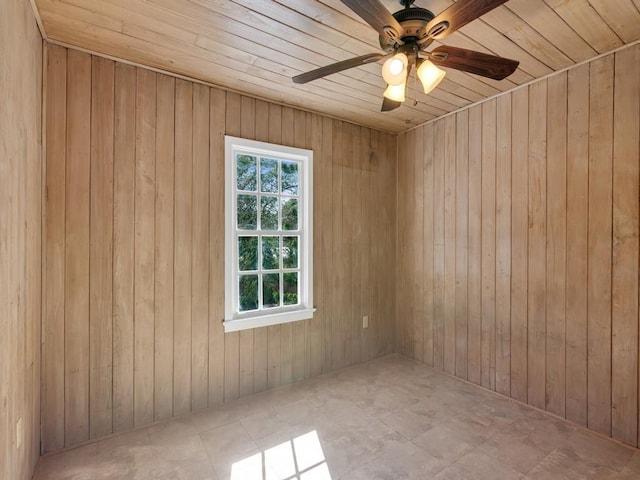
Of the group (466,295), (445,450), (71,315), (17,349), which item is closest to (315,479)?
(445,450)

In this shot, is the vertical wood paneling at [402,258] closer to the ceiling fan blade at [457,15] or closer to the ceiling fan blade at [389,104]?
the ceiling fan blade at [389,104]

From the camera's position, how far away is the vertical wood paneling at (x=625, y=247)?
6.98 ft

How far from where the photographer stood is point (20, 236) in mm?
1590

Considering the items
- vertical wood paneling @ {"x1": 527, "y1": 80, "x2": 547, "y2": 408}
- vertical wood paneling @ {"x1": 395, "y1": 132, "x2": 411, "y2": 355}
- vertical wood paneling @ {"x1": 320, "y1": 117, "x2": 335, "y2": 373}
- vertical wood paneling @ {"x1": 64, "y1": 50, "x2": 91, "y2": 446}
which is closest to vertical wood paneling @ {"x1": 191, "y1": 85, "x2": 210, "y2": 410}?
vertical wood paneling @ {"x1": 64, "y1": 50, "x2": 91, "y2": 446}

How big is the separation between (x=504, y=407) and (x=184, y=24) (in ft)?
11.5

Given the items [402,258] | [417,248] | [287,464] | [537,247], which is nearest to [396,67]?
[537,247]

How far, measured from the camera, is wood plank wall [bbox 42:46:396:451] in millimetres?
2137

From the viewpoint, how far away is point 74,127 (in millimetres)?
2160

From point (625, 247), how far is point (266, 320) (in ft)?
8.79

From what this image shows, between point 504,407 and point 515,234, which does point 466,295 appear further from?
point 504,407

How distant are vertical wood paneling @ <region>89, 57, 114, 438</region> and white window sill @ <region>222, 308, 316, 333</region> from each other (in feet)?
2.78

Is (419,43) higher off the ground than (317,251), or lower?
higher

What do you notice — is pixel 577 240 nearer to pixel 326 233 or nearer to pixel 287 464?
pixel 326 233

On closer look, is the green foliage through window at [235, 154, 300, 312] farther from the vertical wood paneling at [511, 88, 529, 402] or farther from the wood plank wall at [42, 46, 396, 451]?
the vertical wood paneling at [511, 88, 529, 402]
